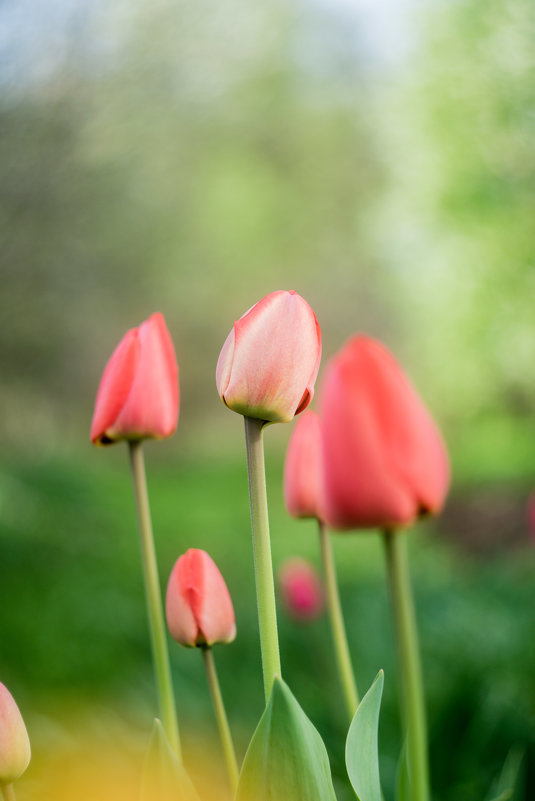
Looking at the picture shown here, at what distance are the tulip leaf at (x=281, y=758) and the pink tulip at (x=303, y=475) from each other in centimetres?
12

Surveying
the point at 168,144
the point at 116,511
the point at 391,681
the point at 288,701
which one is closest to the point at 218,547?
the point at 116,511

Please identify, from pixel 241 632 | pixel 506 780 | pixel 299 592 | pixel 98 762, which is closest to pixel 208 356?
pixel 241 632

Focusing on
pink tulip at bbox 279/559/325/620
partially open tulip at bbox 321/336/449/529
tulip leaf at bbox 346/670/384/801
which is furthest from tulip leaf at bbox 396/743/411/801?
pink tulip at bbox 279/559/325/620

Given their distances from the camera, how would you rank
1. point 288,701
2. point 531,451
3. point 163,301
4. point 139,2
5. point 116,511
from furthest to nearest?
point 163,301 < point 531,451 < point 139,2 < point 116,511 < point 288,701

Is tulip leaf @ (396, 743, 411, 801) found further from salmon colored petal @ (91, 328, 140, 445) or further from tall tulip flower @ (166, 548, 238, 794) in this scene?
salmon colored petal @ (91, 328, 140, 445)

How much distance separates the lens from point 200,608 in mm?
370

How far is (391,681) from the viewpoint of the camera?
1348 millimetres

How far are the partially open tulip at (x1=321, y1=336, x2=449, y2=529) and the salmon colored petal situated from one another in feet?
0.46

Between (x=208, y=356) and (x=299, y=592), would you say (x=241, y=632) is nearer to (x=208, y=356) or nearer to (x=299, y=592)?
(x=299, y=592)

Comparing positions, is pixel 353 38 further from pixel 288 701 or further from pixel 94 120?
pixel 288 701

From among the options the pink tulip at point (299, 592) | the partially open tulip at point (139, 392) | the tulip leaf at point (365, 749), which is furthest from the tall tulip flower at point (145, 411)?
the pink tulip at point (299, 592)

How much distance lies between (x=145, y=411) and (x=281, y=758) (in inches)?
7.0

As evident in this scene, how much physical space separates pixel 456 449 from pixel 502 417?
1.69ft

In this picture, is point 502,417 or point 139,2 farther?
point 502,417
